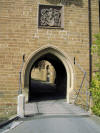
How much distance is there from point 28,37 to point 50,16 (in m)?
1.85

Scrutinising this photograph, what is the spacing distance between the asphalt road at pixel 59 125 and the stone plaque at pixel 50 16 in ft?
18.6

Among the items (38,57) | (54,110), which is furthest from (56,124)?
(38,57)

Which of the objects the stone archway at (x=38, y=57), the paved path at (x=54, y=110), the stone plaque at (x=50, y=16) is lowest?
the paved path at (x=54, y=110)

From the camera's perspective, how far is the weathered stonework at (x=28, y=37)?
9.20 metres

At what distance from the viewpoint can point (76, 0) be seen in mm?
10156

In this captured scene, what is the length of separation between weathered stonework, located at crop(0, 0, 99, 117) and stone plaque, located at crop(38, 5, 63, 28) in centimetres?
26

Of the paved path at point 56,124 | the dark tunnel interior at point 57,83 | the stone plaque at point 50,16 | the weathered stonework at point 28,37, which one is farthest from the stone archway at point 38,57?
the paved path at point 56,124

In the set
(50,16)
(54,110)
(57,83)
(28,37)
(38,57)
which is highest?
(50,16)

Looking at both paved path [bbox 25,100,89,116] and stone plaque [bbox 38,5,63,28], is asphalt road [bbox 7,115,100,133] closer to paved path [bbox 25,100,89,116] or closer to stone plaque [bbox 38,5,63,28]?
paved path [bbox 25,100,89,116]

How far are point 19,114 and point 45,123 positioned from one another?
3.96 feet

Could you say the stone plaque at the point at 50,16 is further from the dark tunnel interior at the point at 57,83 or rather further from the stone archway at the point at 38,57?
the dark tunnel interior at the point at 57,83

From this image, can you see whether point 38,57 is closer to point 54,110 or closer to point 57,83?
point 54,110

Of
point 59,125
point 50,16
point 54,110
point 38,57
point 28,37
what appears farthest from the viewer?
point 50,16

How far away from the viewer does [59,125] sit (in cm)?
539
